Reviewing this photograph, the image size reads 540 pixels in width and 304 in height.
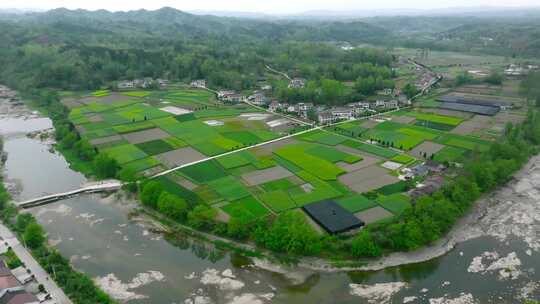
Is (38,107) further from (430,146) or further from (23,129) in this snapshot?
(430,146)

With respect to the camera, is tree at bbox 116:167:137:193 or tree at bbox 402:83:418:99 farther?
tree at bbox 402:83:418:99

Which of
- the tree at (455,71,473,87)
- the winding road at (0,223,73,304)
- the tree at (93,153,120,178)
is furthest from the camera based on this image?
the tree at (455,71,473,87)

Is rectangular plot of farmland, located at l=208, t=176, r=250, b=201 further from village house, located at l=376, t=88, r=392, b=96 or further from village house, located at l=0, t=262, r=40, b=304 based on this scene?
village house, located at l=376, t=88, r=392, b=96

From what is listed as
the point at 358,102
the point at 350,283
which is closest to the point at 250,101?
the point at 358,102

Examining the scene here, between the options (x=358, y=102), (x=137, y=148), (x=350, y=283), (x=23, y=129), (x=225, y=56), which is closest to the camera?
(x=350, y=283)

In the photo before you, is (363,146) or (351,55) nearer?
(363,146)

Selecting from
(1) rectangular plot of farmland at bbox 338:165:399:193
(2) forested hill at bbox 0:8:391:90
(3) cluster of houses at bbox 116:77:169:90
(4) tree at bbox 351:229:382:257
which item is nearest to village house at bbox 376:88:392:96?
(2) forested hill at bbox 0:8:391:90

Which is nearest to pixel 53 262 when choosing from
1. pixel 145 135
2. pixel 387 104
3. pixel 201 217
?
pixel 201 217

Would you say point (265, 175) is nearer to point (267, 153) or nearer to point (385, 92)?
point (267, 153)
